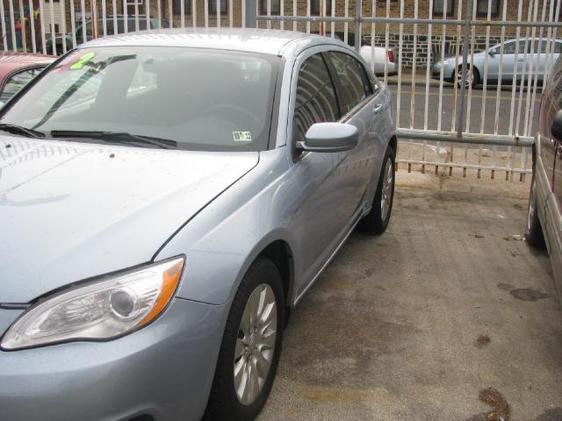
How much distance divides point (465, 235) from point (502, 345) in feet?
6.70

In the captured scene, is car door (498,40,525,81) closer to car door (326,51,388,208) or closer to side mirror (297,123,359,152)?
car door (326,51,388,208)

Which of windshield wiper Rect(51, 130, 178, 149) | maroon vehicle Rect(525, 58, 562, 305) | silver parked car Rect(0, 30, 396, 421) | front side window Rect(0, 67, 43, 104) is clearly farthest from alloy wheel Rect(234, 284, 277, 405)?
front side window Rect(0, 67, 43, 104)

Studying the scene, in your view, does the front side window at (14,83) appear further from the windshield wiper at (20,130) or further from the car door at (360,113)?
the car door at (360,113)

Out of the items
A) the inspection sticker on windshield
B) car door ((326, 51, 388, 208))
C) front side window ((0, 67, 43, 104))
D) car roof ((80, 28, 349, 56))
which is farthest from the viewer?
front side window ((0, 67, 43, 104))

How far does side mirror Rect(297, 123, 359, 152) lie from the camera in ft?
10.6

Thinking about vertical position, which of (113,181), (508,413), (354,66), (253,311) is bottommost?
(508,413)

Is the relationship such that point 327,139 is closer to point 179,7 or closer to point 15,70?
point 15,70

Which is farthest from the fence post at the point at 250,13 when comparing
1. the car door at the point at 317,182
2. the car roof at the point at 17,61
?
the car door at the point at 317,182

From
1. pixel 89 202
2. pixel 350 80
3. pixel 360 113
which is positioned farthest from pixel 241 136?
pixel 350 80

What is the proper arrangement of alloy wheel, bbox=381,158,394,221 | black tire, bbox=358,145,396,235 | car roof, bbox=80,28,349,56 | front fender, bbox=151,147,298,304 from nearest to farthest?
front fender, bbox=151,147,298,304
car roof, bbox=80,28,349,56
black tire, bbox=358,145,396,235
alloy wheel, bbox=381,158,394,221

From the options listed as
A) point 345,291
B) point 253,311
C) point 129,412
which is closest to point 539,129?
point 345,291

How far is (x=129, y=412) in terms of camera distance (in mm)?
2035

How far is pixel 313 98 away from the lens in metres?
3.76

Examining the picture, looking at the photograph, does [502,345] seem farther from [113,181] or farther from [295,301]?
[113,181]
